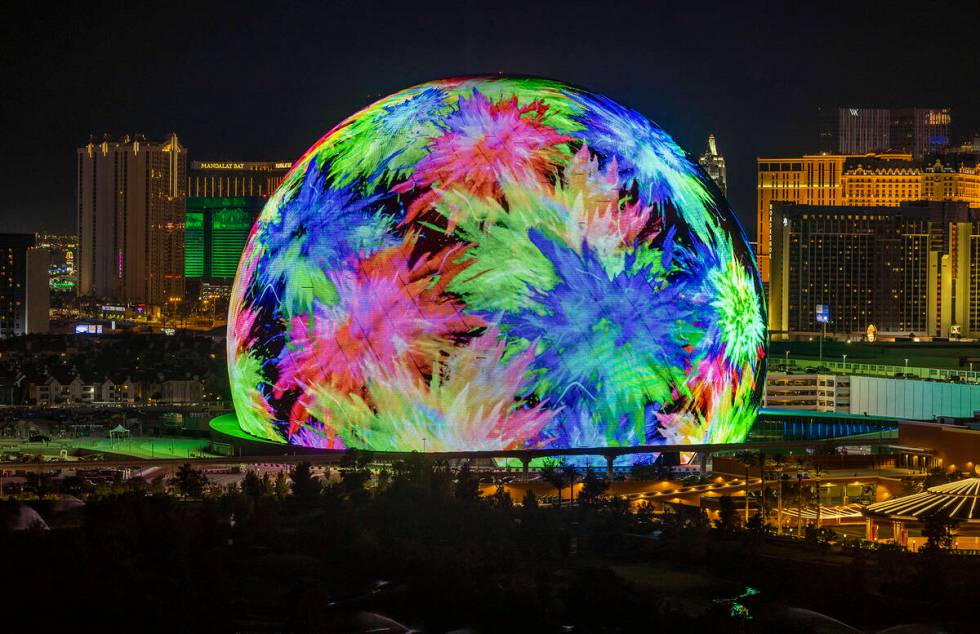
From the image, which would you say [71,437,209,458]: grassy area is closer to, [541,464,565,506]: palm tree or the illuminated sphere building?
the illuminated sphere building

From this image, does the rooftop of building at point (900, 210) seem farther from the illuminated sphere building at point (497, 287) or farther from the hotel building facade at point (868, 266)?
the illuminated sphere building at point (497, 287)

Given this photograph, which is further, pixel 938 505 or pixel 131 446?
pixel 131 446

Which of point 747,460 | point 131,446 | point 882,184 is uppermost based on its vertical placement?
point 882,184

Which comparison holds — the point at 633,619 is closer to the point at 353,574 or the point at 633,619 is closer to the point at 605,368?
the point at 353,574

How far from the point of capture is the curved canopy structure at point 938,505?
3342cm

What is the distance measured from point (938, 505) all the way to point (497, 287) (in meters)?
9.52

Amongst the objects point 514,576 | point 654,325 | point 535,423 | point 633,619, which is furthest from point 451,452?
point 633,619

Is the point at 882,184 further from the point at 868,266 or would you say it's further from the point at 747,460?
the point at 747,460

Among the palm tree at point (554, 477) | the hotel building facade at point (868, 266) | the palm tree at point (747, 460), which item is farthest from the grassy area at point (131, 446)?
the hotel building facade at point (868, 266)

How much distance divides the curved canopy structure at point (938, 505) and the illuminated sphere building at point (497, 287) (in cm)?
442

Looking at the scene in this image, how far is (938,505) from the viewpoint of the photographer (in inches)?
1341

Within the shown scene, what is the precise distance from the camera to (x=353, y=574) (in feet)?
98.3

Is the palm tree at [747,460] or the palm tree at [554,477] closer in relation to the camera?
the palm tree at [554,477]

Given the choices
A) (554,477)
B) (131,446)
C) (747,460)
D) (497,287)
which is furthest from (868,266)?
(497,287)
